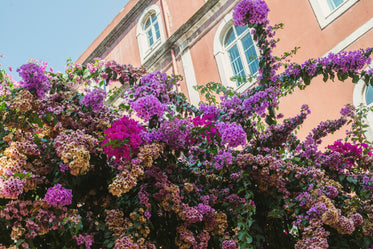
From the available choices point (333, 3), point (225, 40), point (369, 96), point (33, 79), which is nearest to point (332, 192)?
point (33, 79)

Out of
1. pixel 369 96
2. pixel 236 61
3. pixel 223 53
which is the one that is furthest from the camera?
pixel 223 53

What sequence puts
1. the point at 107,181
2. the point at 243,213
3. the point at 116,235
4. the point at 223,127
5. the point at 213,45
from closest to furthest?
the point at 116,235, the point at 107,181, the point at 243,213, the point at 223,127, the point at 213,45

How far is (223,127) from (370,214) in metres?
1.42

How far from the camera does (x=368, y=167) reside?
143 inches

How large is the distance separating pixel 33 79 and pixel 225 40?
779 cm

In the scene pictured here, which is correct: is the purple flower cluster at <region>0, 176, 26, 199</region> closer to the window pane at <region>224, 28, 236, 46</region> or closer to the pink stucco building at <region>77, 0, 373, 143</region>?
the pink stucco building at <region>77, 0, 373, 143</region>

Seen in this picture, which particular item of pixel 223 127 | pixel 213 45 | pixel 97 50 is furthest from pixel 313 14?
pixel 97 50

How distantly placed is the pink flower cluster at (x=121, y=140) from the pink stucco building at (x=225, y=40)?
504 centimetres

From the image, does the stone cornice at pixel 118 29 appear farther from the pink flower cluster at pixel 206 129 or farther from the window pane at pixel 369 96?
the pink flower cluster at pixel 206 129

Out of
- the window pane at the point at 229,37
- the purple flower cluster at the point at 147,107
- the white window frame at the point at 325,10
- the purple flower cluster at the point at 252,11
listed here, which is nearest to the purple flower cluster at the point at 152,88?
the purple flower cluster at the point at 147,107

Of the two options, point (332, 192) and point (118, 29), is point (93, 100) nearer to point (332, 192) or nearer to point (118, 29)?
point (332, 192)

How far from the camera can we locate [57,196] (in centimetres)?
206

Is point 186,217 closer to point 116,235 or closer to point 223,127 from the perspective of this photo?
point 116,235

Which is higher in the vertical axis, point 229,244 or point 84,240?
point 84,240
